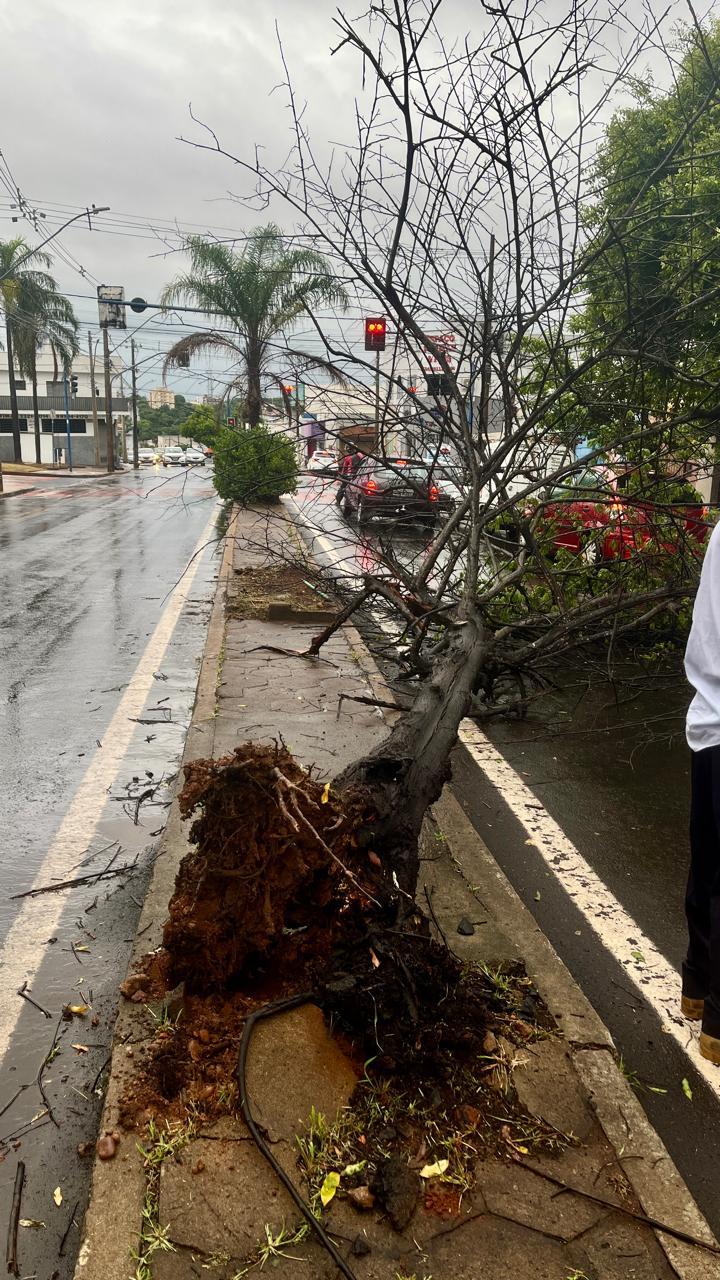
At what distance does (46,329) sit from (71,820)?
3853 centimetres

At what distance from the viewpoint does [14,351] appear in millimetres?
39719

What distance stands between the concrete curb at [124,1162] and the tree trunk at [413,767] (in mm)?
910

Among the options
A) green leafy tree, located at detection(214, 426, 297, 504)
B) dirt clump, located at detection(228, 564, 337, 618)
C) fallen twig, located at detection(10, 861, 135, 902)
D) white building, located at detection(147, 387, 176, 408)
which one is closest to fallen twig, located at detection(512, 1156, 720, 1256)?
fallen twig, located at detection(10, 861, 135, 902)

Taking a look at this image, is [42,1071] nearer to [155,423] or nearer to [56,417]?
[56,417]

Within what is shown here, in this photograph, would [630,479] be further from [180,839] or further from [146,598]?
[146,598]

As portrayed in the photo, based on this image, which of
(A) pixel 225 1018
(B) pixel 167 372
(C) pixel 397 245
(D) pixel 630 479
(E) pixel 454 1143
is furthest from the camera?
(D) pixel 630 479

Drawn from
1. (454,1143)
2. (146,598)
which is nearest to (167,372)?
(454,1143)

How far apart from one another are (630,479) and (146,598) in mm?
6432

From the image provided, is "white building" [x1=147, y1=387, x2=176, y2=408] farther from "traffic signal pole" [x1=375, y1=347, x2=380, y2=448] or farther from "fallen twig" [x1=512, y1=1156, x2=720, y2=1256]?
"fallen twig" [x1=512, y1=1156, x2=720, y2=1256]

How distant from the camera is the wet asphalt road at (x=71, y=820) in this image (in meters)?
2.56

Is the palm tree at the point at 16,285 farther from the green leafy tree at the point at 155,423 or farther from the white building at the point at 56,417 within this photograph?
the green leafy tree at the point at 155,423

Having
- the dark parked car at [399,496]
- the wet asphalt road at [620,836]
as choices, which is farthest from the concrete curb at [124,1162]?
the dark parked car at [399,496]

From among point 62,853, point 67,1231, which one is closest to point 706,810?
point 67,1231

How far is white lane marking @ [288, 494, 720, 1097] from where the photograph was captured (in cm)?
315
